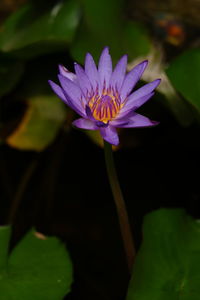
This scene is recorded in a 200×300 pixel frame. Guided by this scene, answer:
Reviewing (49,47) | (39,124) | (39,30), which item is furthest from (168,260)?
(39,30)

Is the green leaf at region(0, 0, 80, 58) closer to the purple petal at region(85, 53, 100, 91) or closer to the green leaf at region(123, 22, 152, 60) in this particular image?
the green leaf at region(123, 22, 152, 60)

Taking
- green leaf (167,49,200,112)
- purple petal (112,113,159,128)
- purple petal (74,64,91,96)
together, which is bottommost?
green leaf (167,49,200,112)

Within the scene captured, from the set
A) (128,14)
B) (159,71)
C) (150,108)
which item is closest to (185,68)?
(150,108)

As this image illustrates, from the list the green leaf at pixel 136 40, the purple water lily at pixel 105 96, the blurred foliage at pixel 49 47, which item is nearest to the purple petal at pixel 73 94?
the purple water lily at pixel 105 96

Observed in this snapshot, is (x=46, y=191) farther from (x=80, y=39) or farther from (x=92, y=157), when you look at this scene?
(x=80, y=39)

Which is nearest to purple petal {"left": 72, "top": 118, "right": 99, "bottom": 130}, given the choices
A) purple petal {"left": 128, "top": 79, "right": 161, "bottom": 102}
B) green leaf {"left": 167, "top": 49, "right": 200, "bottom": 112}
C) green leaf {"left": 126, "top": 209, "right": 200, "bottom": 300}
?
purple petal {"left": 128, "top": 79, "right": 161, "bottom": 102}

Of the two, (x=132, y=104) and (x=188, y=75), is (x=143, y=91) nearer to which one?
(x=132, y=104)

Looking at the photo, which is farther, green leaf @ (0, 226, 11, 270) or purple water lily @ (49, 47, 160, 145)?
green leaf @ (0, 226, 11, 270)

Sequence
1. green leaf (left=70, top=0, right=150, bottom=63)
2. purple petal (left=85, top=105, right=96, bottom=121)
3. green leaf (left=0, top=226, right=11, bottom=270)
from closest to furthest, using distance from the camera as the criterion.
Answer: purple petal (left=85, top=105, right=96, bottom=121)
green leaf (left=0, top=226, right=11, bottom=270)
green leaf (left=70, top=0, right=150, bottom=63)
